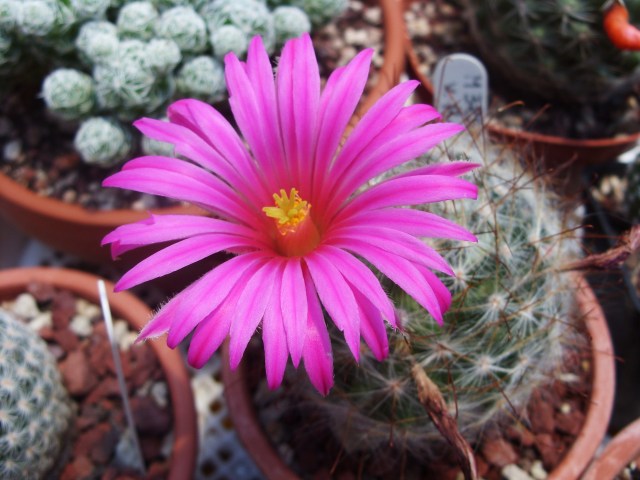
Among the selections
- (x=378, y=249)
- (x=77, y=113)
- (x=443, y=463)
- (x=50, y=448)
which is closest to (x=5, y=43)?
(x=77, y=113)

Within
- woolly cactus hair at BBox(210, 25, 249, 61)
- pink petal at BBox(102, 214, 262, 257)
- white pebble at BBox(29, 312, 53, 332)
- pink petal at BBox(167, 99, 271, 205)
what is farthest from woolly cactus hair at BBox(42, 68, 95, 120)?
pink petal at BBox(102, 214, 262, 257)

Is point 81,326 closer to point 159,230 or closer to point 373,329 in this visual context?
point 159,230

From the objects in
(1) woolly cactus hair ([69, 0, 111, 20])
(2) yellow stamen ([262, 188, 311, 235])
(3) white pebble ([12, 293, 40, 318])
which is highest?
(1) woolly cactus hair ([69, 0, 111, 20])

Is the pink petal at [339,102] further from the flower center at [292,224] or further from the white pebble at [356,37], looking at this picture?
the white pebble at [356,37]

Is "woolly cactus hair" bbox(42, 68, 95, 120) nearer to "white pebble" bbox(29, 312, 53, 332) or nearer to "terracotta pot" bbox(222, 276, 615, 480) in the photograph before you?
"white pebble" bbox(29, 312, 53, 332)

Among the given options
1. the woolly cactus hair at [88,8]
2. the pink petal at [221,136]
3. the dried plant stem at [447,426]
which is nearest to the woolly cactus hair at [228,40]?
the woolly cactus hair at [88,8]

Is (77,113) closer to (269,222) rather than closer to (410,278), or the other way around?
(269,222)
